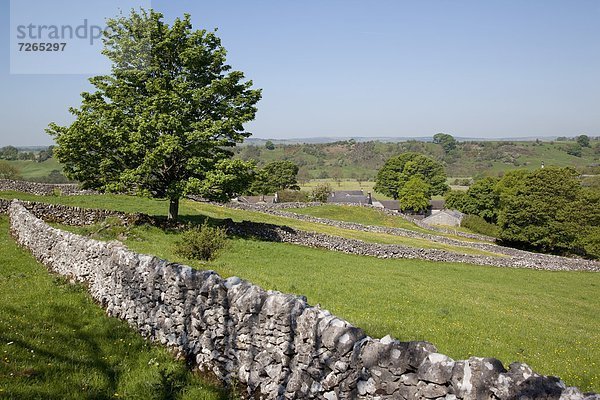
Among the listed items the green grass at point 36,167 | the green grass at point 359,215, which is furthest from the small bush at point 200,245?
the green grass at point 36,167

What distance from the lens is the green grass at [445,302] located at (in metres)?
12.2

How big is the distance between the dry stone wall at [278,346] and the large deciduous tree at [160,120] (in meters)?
16.1

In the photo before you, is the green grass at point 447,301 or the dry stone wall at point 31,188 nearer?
the green grass at point 447,301

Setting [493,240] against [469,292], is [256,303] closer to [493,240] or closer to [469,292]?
[469,292]

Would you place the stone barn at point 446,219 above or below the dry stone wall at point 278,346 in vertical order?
below

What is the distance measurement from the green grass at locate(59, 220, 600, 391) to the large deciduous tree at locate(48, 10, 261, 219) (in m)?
4.35

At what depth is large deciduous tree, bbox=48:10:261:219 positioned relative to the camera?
2653 centimetres

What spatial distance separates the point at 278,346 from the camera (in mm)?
6902

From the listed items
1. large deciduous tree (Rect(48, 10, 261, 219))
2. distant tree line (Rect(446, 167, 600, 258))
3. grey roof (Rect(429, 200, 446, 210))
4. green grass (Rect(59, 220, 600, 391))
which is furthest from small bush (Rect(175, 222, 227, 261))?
grey roof (Rect(429, 200, 446, 210))

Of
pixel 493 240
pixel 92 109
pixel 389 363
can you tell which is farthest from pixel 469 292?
pixel 493 240

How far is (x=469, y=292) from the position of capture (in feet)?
79.0

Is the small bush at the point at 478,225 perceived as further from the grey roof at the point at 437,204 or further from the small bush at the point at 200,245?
the small bush at the point at 200,245

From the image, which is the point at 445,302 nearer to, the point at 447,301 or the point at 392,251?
the point at 447,301

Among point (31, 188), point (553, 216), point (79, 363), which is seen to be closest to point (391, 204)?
point (553, 216)
